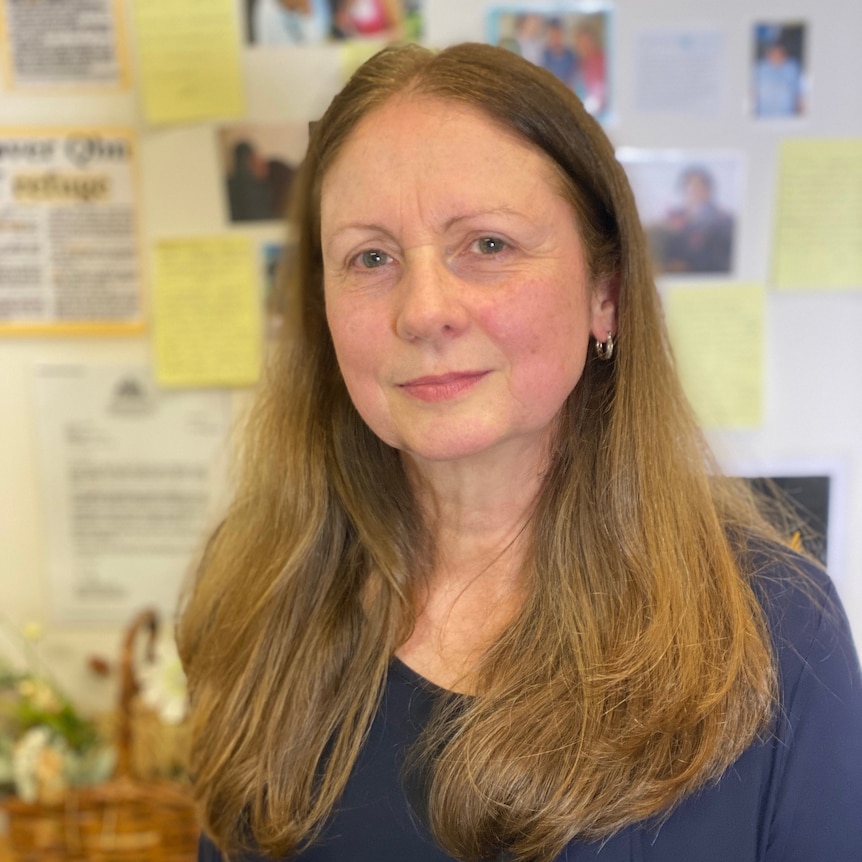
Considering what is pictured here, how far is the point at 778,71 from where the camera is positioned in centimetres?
125

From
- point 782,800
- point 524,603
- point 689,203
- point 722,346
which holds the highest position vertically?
point 689,203

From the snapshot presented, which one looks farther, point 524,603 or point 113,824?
point 113,824

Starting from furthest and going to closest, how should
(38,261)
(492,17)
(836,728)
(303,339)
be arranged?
(38,261) < (492,17) < (303,339) < (836,728)

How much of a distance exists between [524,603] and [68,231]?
3.11 feet

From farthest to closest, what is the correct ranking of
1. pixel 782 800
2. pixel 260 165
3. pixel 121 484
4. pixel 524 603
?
pixel 121 484, pixel 260 165, pixel 524 603, pixel 782 800

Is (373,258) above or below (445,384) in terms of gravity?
above

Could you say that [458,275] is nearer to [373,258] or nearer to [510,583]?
[373,258]

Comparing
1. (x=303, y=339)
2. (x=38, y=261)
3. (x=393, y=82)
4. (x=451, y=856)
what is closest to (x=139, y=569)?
(x=38, y=261)

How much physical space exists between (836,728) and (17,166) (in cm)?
133

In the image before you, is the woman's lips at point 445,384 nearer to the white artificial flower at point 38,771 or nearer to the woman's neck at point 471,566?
the woman's neck at point 471,566

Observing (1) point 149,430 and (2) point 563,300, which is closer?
(2) point 563,300

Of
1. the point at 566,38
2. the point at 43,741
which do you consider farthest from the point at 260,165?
the point at 43,741

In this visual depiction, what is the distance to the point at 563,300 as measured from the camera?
80 centimetres

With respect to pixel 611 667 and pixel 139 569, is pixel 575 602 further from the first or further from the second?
pixel 139 569
